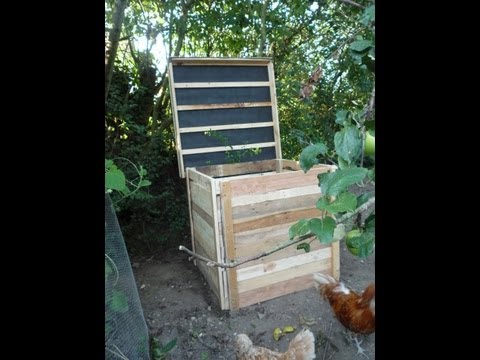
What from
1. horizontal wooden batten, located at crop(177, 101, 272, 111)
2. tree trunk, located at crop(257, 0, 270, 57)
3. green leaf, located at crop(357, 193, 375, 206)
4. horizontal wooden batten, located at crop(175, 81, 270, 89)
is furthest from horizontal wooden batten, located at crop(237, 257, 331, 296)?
tree trunk, located at crop(257, 0, 270, 57)

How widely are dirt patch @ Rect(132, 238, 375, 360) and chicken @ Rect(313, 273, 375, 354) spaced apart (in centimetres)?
17

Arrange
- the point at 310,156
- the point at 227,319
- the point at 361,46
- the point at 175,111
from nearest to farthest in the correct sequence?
the point at 361,46, the point at 310,156, the point at 227,319, the point at 175,111

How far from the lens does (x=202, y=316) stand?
1.71m

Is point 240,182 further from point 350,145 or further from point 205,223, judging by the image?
point 350,145

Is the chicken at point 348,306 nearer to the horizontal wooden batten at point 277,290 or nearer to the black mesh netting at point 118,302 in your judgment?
the horizontal wooden batten at point 277,290

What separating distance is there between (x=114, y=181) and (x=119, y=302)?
0.36m

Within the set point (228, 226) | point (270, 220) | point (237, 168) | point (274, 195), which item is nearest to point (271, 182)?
point (274, 195)

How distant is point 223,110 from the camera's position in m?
2.23

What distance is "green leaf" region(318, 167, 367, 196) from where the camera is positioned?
310 millimetres

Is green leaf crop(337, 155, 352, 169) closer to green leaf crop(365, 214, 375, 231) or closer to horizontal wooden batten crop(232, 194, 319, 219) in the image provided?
green leaf crop(365, 214, 375, 231)

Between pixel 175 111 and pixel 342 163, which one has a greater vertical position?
pixel 175 111
